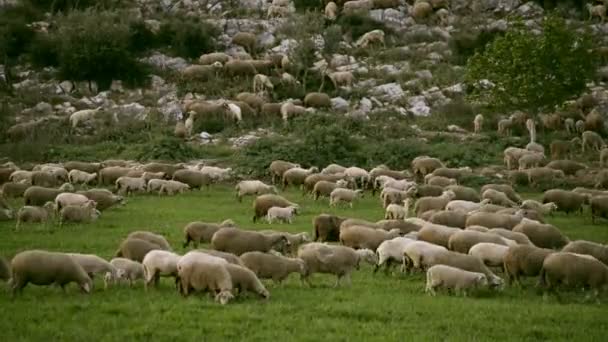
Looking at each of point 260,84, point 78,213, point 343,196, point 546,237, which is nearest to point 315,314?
point 546,237

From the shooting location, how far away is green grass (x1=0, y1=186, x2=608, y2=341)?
11.6m

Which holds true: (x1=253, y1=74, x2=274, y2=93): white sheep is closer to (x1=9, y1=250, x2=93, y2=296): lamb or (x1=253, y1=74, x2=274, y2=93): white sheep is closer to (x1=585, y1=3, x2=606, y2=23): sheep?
(x1=585, y1=3, x2=606, y2=23): sheep

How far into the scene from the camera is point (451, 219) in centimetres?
2011

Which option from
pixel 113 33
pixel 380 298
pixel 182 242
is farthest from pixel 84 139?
pixel 380 298

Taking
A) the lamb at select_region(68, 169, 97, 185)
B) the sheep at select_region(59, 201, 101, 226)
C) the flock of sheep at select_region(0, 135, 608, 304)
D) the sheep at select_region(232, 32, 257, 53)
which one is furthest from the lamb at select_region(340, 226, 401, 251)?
the sheep at select_region(232, 32, 257, 53)

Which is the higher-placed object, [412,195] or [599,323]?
[412,195]

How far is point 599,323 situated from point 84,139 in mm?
31721

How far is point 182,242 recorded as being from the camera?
63.6 feet

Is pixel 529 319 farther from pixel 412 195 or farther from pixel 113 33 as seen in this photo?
pixel 113 33

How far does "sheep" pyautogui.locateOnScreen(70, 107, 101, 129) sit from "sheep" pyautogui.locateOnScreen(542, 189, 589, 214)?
82.2 ft

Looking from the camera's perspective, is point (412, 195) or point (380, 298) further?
point (412, 195)

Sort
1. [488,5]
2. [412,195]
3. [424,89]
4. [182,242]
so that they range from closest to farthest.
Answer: [182,242] < [412,195] < [424,89] < [488,5]

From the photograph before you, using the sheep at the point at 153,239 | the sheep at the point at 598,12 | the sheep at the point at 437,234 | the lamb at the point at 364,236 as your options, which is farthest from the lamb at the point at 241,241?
the sheep at the point at 598,12

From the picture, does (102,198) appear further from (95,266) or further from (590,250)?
(590,250)
